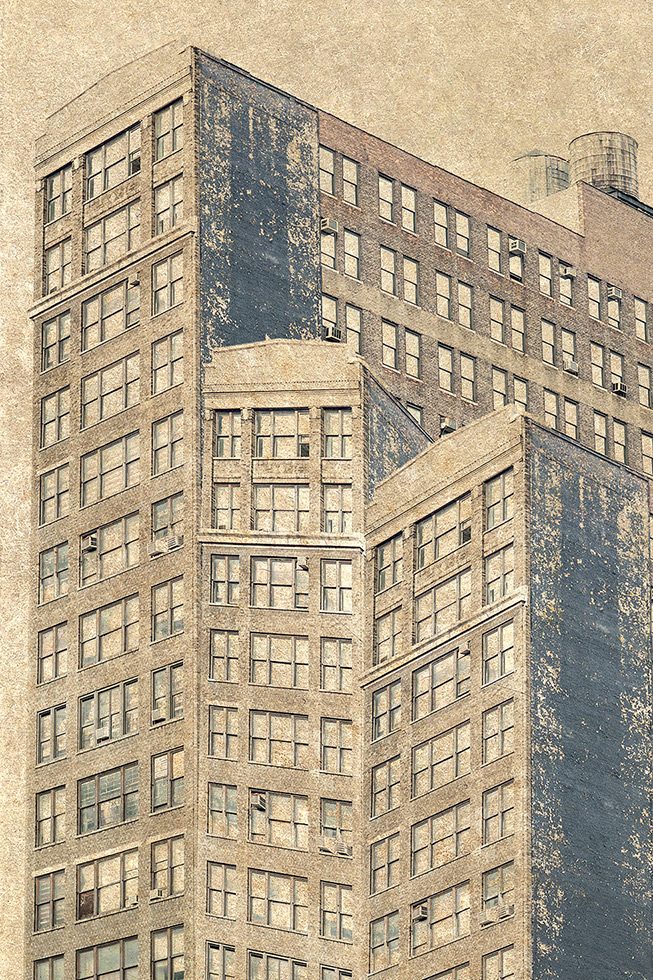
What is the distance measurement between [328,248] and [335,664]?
23448 millimetres

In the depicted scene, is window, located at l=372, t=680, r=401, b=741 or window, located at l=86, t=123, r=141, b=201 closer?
window, located at l=372, t=680, r=401, b=741

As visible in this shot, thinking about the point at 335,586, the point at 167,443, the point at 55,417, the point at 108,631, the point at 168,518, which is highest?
the point at 55,417

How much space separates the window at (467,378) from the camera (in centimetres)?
13512

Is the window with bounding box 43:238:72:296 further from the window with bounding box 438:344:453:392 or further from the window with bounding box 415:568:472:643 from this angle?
the window with bounding box 415:568:472:643

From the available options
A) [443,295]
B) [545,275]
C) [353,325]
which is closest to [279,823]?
[353,325]

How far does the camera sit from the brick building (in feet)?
356

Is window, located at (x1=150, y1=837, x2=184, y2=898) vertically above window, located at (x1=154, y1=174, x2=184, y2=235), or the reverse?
window, located at (x1=154, y1=174, x2=184, y2=235)

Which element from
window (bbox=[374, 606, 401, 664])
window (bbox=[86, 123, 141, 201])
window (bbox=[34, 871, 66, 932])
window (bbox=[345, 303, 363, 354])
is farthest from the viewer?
window (bbox=[345, 303, 363, 354])

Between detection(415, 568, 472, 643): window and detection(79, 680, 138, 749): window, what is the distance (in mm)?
14054

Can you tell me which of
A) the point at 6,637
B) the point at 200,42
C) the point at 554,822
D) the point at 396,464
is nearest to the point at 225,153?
the point at 200,42

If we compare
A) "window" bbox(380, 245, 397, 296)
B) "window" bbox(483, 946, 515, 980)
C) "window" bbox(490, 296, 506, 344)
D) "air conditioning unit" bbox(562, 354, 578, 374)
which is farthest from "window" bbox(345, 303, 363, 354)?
"window" bbox(483, 946, 515, 980)

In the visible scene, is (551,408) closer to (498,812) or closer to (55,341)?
(55,341)

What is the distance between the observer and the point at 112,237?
126625 mm

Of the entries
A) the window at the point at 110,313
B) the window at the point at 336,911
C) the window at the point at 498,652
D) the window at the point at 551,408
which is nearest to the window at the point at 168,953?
the window at the point at 336,911
